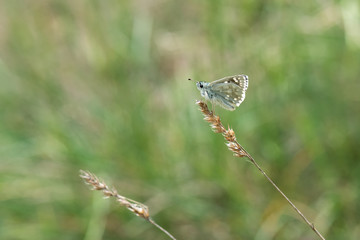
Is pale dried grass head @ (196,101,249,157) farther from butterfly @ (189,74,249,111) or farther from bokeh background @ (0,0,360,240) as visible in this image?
bokeh background @ (0,0,360,240)

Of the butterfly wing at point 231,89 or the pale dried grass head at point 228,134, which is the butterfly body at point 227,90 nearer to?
the butterfly wing at point 231,89

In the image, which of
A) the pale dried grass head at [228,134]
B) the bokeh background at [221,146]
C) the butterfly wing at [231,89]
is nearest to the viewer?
the pale dried grass head at [228,134]

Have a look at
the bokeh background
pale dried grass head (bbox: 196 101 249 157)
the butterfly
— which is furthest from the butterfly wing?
the bokeh background

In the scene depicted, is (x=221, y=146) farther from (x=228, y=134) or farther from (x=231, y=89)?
(x=228, y=134)

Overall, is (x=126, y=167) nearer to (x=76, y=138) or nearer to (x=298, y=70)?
(x=76, y=138)

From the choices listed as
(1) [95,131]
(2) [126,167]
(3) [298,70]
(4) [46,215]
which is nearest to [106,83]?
(1) [95,131]

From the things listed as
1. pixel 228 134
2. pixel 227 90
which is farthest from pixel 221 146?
pixel 228 134

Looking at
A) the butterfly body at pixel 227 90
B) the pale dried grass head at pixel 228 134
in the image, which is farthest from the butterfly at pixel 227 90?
the pale dried grass head at pixel 228 134
